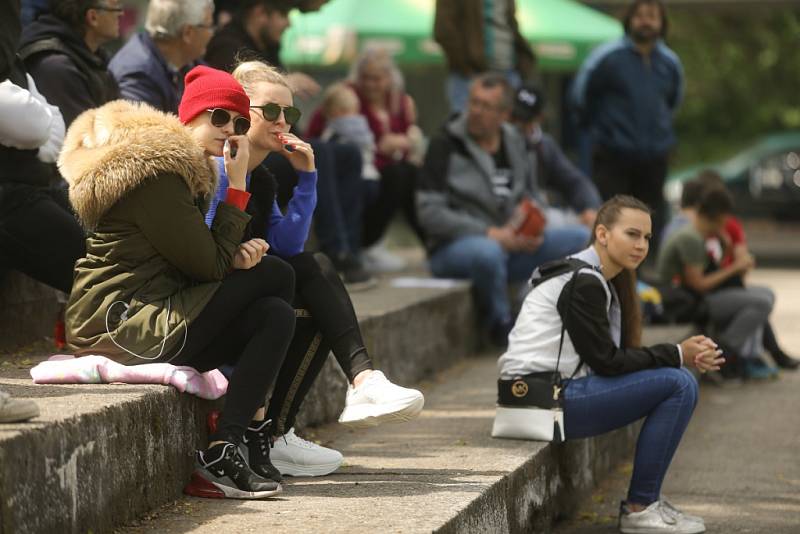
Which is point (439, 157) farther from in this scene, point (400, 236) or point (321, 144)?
point (400, 236)

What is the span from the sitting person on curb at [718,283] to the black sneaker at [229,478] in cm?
487

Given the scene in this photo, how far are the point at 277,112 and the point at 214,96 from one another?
262mm

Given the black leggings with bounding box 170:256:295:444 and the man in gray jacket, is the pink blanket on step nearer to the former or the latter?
the black leggings with bounding box 170:256:295:444

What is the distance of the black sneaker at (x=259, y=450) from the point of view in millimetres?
4672

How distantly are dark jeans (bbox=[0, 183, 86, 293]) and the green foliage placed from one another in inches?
975

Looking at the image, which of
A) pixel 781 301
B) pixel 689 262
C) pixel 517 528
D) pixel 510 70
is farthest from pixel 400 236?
pixel 517 528

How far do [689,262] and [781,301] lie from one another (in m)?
4.39

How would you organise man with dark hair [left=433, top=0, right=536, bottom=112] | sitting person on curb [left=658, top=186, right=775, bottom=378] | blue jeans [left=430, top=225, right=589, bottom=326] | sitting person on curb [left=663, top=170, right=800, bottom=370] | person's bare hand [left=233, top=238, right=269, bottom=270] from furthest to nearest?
man with dark hair [left=433, top=0, right=536, bottom=112] → sitting person on curb [left=663, top=170, right=800, bottom=370] → sitting person on curb [left=658, top=186, right=775, bottom=378] → blue jeans [left=430, top=225, right=589, bottom=326] → person's bare hand [left=233, top=238, right=269, bottom=270]

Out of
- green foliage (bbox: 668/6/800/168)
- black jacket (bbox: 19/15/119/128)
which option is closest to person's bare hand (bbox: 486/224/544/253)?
black jacket (bbox: 19/15/119/128)

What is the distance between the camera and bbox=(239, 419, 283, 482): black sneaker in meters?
4.67

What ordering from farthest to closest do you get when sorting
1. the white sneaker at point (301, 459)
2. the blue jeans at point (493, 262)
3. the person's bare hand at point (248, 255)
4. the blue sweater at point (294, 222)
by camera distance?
the blue jeans at point (493, 262) → the blue sweater at point (294, 222) → the white sneaker at point (301, 459) → the person's bare hand at point (248, 255)

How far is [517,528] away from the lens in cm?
498

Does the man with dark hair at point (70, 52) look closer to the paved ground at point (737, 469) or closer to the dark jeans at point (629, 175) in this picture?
the paved ground at point (737, 469)

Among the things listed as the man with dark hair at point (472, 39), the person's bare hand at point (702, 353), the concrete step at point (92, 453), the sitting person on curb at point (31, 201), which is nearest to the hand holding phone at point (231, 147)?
the sitting person on curb at point (31, 201)
